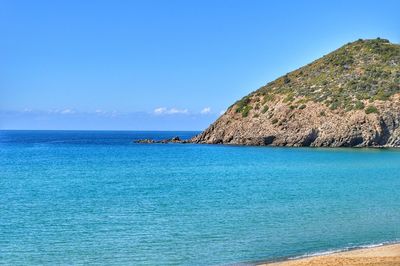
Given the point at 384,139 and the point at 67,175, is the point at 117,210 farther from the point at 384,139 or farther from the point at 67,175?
the point at 384,139

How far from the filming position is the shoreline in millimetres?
21422

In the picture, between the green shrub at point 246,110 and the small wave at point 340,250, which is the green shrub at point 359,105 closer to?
the green shrub at point 246,110

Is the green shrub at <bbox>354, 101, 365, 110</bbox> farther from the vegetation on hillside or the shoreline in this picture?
the shoreline

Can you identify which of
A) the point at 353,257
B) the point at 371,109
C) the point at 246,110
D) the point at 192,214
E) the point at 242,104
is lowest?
the point at 353,257

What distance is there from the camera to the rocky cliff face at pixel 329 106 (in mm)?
101312

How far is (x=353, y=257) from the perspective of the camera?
74.3 ft

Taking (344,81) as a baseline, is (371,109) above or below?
Result: below

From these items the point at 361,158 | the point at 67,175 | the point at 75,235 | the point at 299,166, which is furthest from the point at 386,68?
the point at 75,235

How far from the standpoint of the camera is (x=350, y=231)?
94.1ft

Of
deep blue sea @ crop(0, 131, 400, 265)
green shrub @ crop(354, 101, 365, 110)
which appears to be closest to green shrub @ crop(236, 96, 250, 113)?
green shrub @ crop(354, 101, 365, 110)

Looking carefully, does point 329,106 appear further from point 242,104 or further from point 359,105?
point 242,104

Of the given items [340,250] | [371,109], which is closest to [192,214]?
[340,250]

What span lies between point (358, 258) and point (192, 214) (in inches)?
529

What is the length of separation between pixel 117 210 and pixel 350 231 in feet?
48.8
